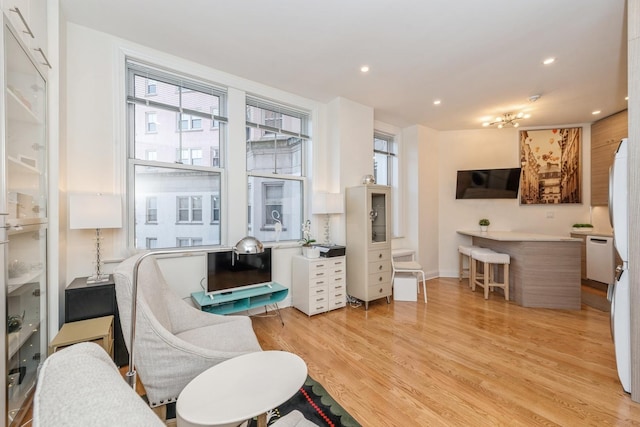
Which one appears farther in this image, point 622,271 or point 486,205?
point 486,205

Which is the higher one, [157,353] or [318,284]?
[157,353]

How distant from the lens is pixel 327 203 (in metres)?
3.62

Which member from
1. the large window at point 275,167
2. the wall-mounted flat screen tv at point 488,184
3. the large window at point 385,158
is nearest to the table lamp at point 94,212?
the large window at point 275,167

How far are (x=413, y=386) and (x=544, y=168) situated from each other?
208 inches

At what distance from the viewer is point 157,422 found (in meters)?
0.46

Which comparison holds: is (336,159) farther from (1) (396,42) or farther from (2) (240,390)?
(2) (240,390)

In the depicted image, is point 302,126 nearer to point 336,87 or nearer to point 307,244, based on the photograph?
point 336,87

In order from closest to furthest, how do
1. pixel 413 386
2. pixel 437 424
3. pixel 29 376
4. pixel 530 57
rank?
pixel 437 424, pixel 29 376, pixel 413 386, pixel 530 57

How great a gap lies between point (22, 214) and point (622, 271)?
162 inches

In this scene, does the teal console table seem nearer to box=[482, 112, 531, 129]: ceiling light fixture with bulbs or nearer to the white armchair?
the white armchair

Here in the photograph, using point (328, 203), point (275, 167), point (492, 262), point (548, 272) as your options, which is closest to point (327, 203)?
point (328, 203)

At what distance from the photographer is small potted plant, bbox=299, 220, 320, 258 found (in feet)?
11.3

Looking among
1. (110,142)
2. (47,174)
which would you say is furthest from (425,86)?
(47,174)

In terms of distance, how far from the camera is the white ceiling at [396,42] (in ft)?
7.17
